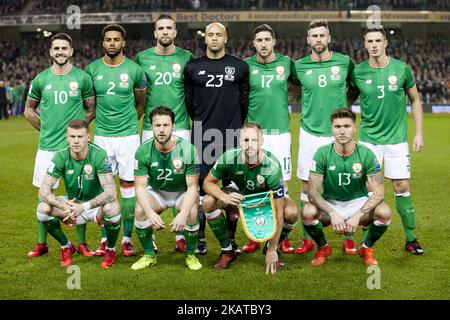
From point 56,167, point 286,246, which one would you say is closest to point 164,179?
point 56,167

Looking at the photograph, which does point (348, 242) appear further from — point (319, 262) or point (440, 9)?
point (440, 9)

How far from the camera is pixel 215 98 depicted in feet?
20.3

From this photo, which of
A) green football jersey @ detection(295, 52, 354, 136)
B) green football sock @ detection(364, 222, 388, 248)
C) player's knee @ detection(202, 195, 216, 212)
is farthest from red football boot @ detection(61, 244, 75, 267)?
green football sock @ detection(364, 222, 388, 248)

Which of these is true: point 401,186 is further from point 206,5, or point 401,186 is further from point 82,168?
point 206,5

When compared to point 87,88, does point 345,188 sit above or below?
below

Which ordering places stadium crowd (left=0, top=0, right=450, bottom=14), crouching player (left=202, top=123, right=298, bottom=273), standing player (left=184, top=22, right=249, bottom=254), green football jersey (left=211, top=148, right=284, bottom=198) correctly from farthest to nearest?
1. stadium crowd (left=0, top=0, right=450, bottom=14)
2. standing player (left=184, top=22, right=249, bottom=254)
3. green football jersey (left=211, top=148, right=284, bottom=198)
4. crouching player (left=202, top=123, right=298, bottom=273)

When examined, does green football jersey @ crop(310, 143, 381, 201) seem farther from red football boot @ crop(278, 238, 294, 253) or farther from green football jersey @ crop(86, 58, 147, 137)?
green football jersey @ crop(86, 58, 147, 137)

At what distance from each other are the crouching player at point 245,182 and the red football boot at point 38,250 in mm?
1689

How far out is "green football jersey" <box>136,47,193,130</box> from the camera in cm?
646

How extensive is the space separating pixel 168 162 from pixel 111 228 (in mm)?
774

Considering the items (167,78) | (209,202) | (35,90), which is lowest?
(209,202)

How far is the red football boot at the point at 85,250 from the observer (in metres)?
6.25

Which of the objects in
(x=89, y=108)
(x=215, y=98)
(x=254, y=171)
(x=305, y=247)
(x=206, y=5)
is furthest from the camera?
(x=206, y=5)

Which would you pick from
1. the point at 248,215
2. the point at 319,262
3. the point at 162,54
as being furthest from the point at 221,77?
the point at 319,262
